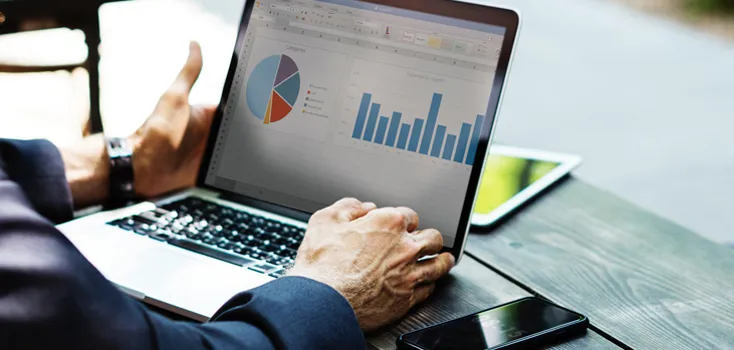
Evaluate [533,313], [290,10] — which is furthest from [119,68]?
[533,313]

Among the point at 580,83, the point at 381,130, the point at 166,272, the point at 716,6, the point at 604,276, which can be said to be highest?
the point at 716,6

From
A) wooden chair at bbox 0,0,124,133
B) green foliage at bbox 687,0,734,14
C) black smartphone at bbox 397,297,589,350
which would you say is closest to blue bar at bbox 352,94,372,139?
black smartphone at bbox 397,297,589,350

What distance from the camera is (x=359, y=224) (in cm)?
96

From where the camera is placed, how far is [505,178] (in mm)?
1354

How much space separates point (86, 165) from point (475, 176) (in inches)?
25.0

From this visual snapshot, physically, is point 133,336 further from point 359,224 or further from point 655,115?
point 655,115

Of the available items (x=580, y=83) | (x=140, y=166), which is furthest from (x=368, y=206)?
(x=580, y=83)

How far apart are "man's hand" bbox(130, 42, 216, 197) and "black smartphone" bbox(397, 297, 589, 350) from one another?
1.89 ft

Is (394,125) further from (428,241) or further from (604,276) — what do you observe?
(604,276)

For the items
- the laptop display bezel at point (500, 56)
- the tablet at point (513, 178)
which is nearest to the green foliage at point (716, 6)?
the tablet at point (513, 178)

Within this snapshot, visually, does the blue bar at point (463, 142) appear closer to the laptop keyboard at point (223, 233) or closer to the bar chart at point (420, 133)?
the bar chart at point (420, 133)

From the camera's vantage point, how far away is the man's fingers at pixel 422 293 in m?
0.95

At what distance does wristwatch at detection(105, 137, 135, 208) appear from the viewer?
1.23 m

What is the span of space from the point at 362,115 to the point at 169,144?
384 millimetres
